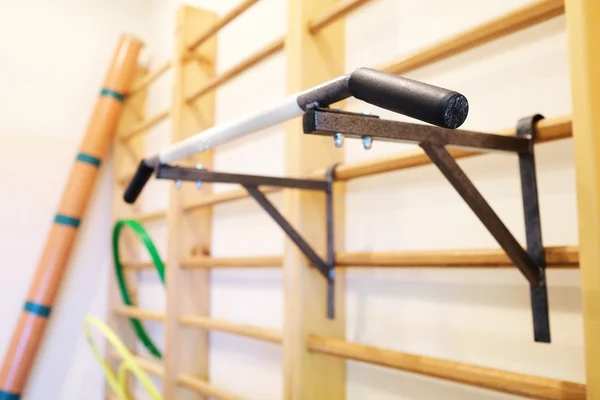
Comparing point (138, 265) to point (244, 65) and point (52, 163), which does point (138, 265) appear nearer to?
point (52, 163)

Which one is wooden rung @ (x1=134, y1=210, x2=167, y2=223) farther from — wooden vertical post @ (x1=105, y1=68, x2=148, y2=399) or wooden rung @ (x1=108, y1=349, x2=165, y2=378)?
wooden rung @ (x1=108, y1=349, x2=165, y2=378)

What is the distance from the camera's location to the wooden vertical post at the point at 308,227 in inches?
50.0

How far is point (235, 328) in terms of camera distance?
154 cm

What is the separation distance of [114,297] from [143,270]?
20cm

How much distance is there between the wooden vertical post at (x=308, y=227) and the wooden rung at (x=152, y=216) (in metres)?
0.95

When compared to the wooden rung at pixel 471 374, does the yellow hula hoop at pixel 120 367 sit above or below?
below

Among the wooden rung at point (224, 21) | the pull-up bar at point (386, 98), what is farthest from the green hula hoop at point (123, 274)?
the pull-up bar at point (386, 98)

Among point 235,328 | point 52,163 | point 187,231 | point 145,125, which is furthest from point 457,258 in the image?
point 52,163

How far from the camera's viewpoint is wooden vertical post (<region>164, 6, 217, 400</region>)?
6.04 ft

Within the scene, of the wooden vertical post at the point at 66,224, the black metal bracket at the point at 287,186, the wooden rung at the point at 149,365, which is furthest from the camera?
the wooden vertical post at the point at 66,224

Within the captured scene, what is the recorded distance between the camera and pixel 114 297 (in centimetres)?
252

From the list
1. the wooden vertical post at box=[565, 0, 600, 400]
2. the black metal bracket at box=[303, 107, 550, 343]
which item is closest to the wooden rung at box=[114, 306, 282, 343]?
the black metal bracket at box=[303, 107, 550, 343]

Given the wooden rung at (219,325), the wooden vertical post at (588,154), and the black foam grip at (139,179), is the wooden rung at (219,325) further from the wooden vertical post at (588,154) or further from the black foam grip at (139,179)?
the wooden vertical post at (588,154)

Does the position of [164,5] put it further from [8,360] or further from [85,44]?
[8,360]
